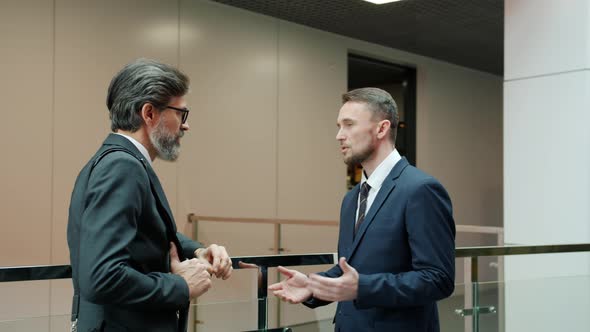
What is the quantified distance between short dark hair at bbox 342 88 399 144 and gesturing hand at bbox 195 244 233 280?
26.8 inches

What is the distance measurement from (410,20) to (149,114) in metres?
6.18

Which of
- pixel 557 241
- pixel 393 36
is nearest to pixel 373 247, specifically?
pixel 557 241

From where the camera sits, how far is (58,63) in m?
6.06

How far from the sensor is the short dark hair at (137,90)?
1.79 meters

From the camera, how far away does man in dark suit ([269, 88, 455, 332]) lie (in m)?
1.96

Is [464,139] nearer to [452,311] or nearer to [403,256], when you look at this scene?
[452,311]

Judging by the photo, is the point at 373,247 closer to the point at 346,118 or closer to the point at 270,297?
the point at 346,118

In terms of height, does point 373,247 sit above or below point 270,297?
above

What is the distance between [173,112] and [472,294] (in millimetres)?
1799

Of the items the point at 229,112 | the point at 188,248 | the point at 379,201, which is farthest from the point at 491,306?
the point at 229,112

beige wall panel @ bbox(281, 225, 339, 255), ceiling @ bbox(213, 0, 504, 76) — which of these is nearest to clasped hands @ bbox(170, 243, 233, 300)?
beige wall panel @ bbox(281, 225, 339, 255)

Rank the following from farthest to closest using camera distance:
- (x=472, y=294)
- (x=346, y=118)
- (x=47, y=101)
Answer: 1. (x=47, y=101)
2. (x=472, y=294)
3. (x=346, y=118)

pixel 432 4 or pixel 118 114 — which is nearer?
pixel 118 114

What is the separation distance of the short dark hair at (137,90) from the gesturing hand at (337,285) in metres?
0.63
